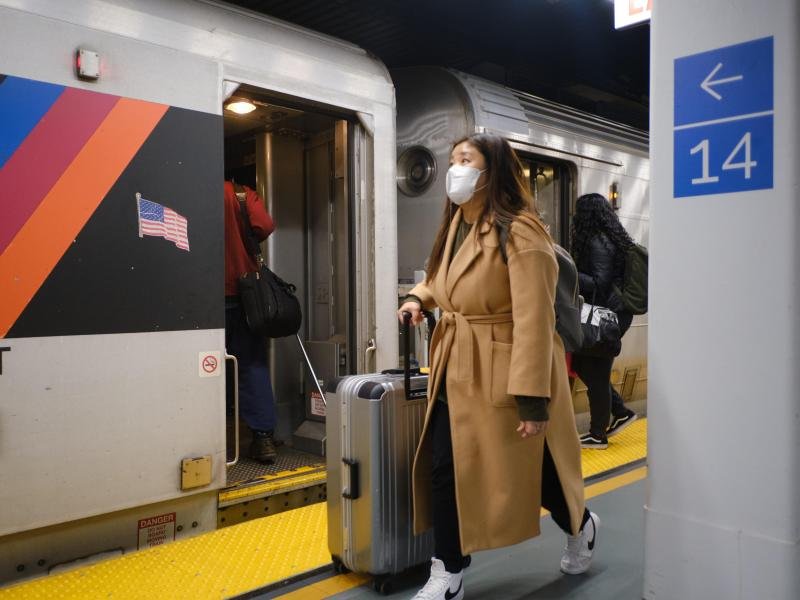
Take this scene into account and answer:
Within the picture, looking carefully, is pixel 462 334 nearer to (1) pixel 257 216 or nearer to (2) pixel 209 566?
(2) pixel 209 566

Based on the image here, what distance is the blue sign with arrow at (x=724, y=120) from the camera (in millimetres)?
1905

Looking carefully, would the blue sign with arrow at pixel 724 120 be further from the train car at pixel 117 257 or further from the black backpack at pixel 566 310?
the train car at pixel 117 257

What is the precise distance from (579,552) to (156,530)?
5.72 ft

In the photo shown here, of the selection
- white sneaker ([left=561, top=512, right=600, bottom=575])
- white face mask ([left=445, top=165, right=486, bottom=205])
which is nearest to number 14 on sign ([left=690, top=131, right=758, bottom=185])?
white face mask ([left=445, top=165, right=486, bottom=205])

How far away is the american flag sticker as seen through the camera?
111 inches

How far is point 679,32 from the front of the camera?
207cm

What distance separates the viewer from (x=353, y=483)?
7.96 ft

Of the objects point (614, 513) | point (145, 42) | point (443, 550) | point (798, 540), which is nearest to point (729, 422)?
point (798, 540)

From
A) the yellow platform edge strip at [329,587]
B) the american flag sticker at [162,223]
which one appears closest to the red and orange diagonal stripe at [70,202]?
the american flag sticker at [162,223]

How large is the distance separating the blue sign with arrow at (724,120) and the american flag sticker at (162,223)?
77.8 inches

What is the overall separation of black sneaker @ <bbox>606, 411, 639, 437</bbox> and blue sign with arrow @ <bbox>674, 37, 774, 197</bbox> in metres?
Answer: 2.94

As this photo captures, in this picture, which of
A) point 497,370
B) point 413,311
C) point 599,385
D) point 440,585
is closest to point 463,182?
point 413,311

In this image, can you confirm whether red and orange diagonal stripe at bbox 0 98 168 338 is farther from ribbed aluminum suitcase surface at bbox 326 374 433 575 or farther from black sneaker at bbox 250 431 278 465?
black sneaker at bbox 250 431 278 465

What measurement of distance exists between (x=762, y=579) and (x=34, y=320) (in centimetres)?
256
